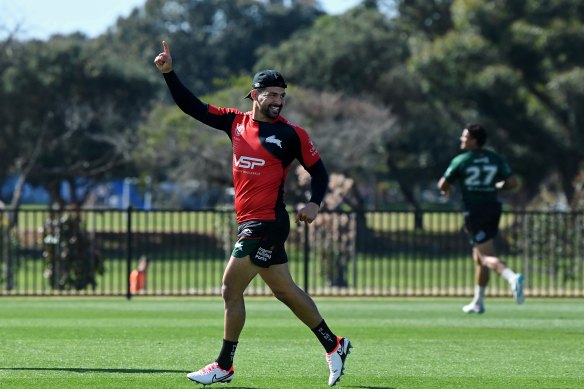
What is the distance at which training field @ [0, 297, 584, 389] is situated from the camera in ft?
28.8

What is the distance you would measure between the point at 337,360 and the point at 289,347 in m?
2.54

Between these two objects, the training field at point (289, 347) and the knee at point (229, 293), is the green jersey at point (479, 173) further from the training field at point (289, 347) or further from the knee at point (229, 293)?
the knee at point (229, 293)

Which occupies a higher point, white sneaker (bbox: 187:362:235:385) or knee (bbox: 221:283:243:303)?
knee (bbox: 221:283:243:303)

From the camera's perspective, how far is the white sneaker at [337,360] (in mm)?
8395

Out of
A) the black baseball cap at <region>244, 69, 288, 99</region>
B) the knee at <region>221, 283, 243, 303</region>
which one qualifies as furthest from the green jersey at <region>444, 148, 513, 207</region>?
the knee at <region>221, 283, 243, 303</region>

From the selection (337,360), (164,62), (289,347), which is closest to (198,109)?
(164,62)

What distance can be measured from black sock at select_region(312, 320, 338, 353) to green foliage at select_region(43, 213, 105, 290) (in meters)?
14.3

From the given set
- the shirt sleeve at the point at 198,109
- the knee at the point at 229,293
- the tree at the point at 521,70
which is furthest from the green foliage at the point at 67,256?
the tree at the point at 521,70

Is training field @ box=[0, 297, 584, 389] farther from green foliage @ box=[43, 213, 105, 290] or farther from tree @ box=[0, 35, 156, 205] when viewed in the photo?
tree @ box=[0, 35, 156, 205]

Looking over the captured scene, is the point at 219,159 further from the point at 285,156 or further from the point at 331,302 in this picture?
the point at 285,156

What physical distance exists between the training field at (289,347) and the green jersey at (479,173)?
4.51 feet

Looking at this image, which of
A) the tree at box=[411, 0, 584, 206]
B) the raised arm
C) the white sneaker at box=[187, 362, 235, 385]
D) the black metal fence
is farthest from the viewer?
the tree at box=[411, 0, 584, 206]

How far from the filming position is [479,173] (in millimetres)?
14414

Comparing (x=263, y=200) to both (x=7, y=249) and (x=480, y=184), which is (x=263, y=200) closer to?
(x=480, y=184)
